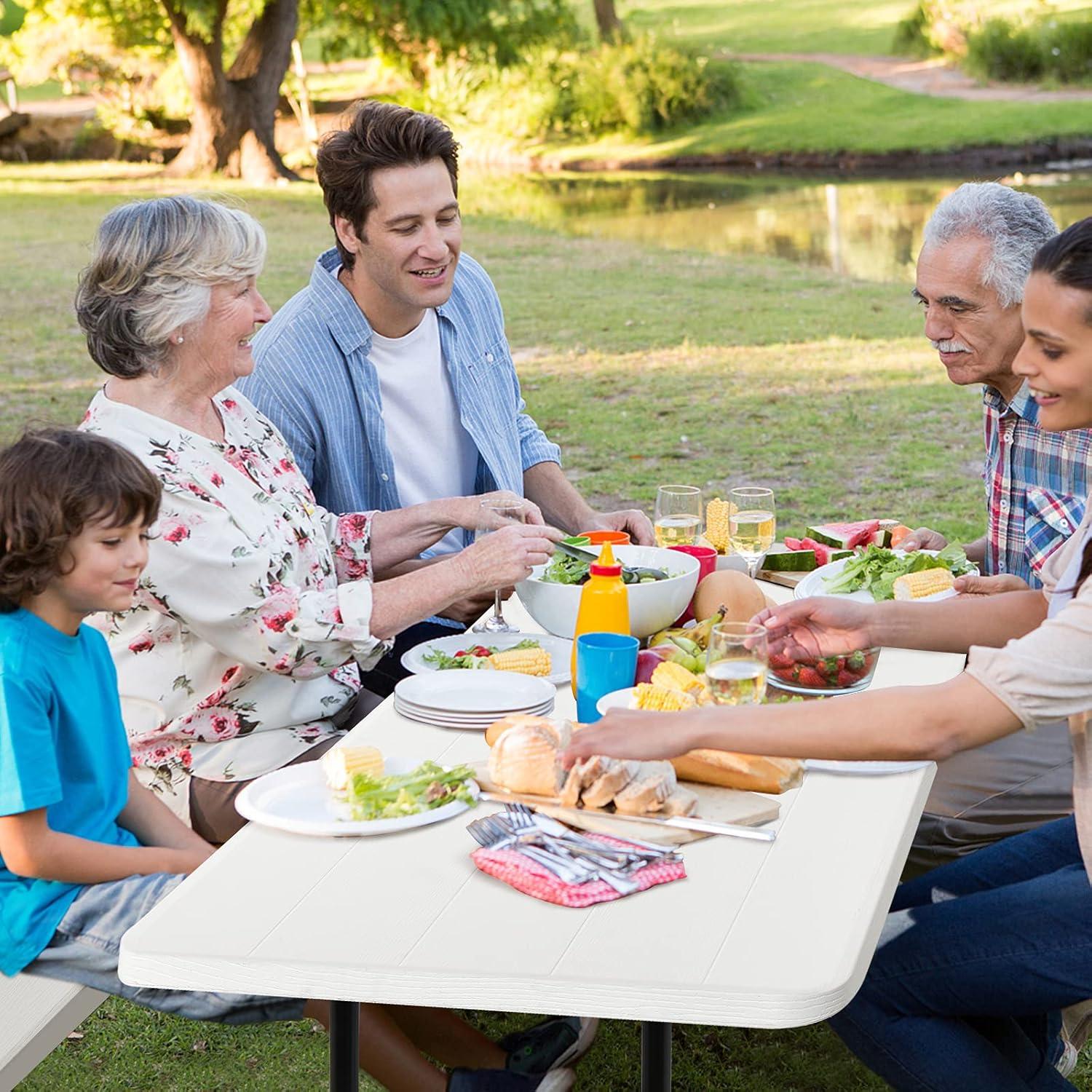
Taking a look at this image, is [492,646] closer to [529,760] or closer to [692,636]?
[692,636]

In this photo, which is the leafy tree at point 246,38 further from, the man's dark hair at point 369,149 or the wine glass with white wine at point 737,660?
the wine glass with white wine at point 737,660

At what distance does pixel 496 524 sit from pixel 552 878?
1266mm

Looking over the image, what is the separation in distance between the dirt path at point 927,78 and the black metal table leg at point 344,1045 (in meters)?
30.7

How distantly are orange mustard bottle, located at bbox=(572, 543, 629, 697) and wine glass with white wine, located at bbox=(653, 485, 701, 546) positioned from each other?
2.45ft

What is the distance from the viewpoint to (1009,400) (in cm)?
370

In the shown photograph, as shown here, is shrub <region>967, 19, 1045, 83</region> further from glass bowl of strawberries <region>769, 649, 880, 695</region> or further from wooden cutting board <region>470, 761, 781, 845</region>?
wooden cutting board <region>470, 761, 781, 845</region>

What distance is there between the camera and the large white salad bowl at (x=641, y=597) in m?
3.07

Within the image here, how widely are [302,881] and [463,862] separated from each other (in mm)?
230

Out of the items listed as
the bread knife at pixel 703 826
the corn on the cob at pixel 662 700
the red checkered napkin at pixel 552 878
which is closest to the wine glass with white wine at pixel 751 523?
the corn on the cob at pixel 662 700

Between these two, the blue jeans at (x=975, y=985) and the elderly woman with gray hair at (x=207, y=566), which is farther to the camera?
the elderly woman with gray hair at (x=207, y=566)

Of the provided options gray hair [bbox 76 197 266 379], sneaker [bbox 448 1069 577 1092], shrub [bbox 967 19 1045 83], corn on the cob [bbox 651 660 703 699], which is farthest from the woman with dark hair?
shrub [bbox 967 19 1045 83]

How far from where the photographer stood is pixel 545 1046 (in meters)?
3.01

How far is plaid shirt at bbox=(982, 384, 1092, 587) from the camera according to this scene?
356cm

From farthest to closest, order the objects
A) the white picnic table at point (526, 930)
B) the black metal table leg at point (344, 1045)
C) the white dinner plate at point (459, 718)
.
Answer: the white dinner plate at point (459, 718) < the black metal table leg at point (344, 1045) < the white picnic table at point (526, 930)
